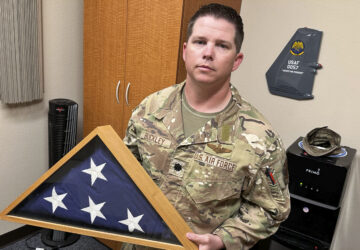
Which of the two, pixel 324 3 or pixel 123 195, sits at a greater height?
pixel 324 3

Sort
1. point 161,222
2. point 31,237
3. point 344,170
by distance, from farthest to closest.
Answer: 1. point 31,237
2. point 344,170
3. point 161,222

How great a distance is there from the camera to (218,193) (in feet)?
3.84

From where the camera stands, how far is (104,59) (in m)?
2.34

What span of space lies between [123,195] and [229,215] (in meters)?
0.42

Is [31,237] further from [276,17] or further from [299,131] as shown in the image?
[276,17]

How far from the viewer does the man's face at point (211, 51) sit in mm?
1116

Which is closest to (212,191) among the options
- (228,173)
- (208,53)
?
(228,173)

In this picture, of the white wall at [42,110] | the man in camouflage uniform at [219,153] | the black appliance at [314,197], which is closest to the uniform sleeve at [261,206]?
the man in camouflage uniform at [219,153]

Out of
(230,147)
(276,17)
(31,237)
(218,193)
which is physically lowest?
(31,237)

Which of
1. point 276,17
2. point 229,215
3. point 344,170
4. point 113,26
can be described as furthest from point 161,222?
point 276,17

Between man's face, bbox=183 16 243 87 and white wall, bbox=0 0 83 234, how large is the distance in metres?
1.66

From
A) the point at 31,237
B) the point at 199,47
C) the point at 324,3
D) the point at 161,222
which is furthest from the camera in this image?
the point at 31,237

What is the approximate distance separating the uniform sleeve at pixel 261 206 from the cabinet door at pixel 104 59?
53.5 inches

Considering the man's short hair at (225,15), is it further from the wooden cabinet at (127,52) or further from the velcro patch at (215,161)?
the wooden cabinet at (127,52)
